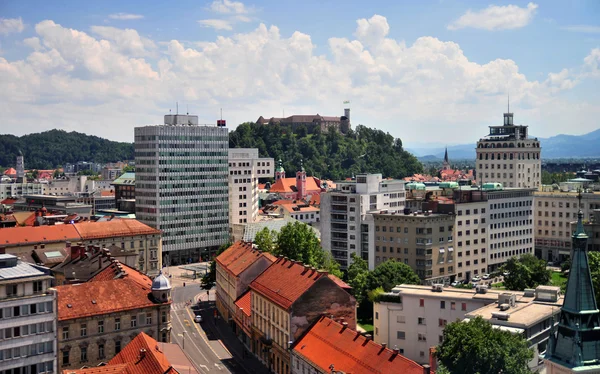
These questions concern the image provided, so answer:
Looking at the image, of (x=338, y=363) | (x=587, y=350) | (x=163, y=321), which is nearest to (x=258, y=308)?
(x=163, y=321)

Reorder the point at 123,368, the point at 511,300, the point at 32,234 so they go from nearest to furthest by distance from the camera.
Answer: the point at 123,368 → the point at 511,300 → the point at 32,234

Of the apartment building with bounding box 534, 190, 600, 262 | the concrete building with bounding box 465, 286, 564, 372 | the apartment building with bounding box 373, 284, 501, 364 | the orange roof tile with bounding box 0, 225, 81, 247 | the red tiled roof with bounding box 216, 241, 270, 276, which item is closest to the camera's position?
the concrete building with bounding box 465, 286, 564, 372

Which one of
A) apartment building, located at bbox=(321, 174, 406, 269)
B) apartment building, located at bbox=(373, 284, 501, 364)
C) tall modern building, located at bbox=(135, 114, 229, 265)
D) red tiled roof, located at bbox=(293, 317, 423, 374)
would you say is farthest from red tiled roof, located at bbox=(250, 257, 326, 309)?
tall modern building, located at bbox=(135, 114, 229, 265)

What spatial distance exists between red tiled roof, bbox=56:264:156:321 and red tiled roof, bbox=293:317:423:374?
18.6 meters

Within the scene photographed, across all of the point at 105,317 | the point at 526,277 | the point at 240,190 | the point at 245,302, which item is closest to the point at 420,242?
the point at 526,277

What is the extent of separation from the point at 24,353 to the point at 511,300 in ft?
A: 163

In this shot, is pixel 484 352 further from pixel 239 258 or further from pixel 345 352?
pixel 239 258

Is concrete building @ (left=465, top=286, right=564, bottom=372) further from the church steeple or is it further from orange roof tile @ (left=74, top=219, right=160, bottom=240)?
orange roof tile @ (left=74, top=219, right=160, bottom=240)

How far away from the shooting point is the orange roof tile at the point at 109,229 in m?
130

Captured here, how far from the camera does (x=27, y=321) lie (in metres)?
66.9

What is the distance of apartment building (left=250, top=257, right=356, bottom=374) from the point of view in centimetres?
8031

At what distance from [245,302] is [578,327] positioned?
206ft

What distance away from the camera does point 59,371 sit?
72.2 m

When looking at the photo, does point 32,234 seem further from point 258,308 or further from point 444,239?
point 444,239
